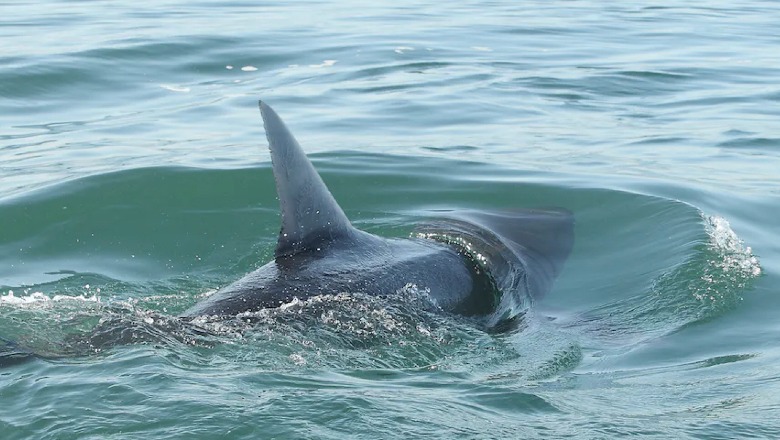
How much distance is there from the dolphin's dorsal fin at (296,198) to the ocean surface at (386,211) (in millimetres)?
622

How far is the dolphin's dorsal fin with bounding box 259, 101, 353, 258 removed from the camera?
6555mm

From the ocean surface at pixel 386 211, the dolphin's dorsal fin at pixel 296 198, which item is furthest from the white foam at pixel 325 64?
the dolphin's dorsal fin at pixel 296 198

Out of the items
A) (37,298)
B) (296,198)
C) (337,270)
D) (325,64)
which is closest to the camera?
(337,270)

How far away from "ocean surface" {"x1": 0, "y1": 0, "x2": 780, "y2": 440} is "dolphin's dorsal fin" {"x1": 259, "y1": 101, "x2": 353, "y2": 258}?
24.5 inches

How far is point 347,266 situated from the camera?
6.54 meters

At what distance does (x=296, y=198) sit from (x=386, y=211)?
3.04 meters

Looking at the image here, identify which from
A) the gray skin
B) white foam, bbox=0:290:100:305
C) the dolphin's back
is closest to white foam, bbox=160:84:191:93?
the dolphin's back

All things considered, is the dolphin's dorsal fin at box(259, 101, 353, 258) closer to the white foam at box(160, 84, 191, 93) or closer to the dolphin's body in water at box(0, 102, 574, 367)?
the dolphin's body in water at box(0, 102, 574, 367)

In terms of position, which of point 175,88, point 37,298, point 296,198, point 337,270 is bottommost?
point 37,298

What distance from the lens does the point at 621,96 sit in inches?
588

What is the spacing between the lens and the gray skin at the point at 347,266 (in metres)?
6.22

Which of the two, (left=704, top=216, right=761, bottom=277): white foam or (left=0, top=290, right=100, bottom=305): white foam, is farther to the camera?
(left=704, top=216, right=761, bottom=277): white foam

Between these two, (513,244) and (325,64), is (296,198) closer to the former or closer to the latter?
(513,244)

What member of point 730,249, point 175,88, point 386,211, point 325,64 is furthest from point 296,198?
point 325,64
